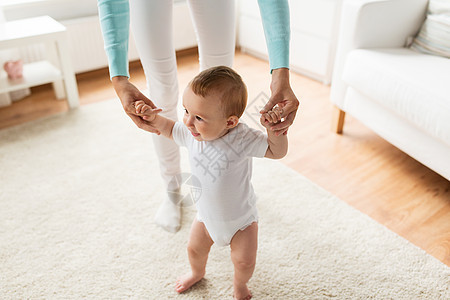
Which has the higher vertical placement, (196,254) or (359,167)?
(196,254)

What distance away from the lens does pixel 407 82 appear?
146cm

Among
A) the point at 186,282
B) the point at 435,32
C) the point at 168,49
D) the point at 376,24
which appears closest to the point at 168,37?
the point at 168,49

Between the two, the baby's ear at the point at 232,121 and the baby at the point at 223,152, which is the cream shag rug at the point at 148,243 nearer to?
the baby at the point at 223,152

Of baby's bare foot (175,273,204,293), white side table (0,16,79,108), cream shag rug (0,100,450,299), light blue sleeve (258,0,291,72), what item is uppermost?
light blue sleeve (258,0,291,72)

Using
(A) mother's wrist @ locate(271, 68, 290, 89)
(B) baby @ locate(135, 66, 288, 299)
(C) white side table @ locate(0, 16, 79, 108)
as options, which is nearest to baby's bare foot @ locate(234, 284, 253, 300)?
(B) baby @ locate(135, 66, 288, 299)

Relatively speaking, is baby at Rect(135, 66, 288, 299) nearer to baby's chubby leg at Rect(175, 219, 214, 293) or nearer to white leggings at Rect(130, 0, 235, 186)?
baby's chubby leg at Rect(175, 219, 214, 293)

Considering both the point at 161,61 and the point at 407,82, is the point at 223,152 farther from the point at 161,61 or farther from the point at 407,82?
the point at 407,82

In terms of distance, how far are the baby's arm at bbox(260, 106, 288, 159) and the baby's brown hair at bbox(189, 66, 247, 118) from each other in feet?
0.32

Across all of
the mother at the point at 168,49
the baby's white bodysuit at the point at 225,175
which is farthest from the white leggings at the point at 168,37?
the baby's white bodysuit at the point at 225,175

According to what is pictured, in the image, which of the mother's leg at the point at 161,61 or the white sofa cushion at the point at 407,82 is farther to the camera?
the white sofa cushion at the point at 407,82

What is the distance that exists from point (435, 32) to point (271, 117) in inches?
50.8

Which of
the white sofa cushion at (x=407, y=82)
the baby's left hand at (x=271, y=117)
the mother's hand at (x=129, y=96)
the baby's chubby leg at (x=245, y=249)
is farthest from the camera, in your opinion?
the white sofa cushion at (x=407, y=82)

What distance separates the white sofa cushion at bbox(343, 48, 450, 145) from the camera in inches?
53.9

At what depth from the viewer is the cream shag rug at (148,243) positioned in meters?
1.19
